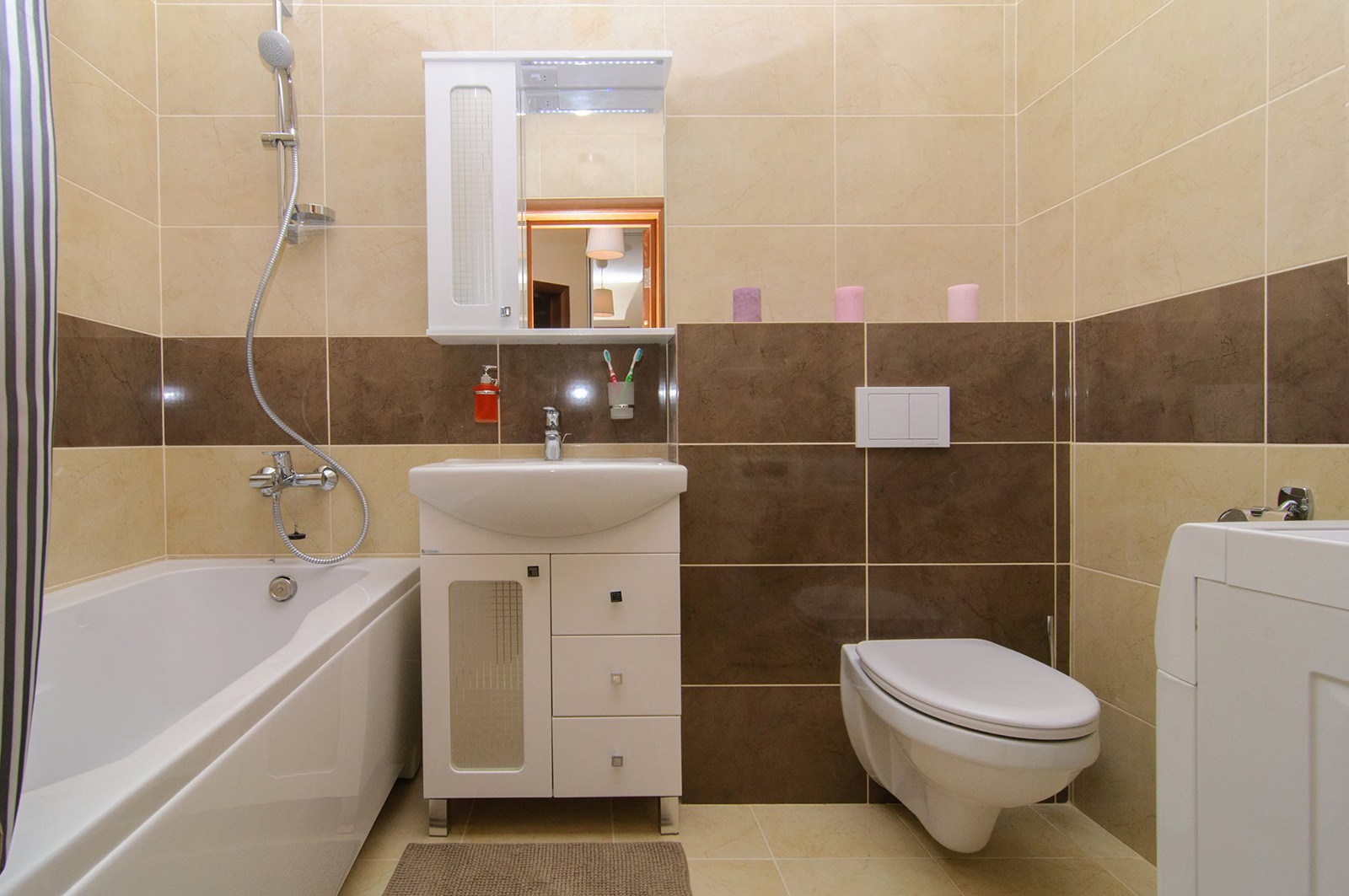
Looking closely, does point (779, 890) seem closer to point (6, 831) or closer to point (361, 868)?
point (361, 868)

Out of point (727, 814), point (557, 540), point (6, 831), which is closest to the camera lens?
point (6, 831)

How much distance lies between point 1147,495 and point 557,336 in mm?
1398

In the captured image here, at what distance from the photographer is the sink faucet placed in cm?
186

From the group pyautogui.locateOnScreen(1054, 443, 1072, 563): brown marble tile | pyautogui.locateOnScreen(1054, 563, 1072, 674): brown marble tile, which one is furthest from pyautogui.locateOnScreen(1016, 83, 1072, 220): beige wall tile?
pyautogui.locateOnScreen(1054, 563, 1072, 674): brown marble tile

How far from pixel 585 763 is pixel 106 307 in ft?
5.06

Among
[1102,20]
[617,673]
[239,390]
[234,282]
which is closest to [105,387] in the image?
[239,390]

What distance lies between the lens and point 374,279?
1.94 m

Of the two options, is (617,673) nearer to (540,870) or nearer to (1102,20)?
(540,870)

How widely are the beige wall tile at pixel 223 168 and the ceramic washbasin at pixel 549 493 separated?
1014 millimetres

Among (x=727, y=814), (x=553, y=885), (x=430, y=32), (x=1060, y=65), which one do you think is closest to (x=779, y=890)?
(x=727, y=814)

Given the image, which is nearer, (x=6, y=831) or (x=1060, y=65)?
(x=6, y=831)

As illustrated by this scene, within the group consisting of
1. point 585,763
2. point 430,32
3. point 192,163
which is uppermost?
point 430,32

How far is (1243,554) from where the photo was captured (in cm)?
58

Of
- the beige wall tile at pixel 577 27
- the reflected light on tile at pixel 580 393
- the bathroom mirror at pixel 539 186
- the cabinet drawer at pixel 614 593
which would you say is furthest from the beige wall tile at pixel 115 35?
the cabinet drawer at pixel 614 593
